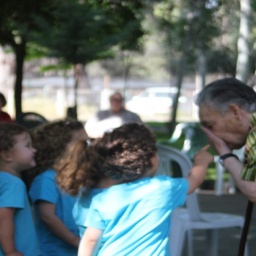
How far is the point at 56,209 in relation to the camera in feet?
15.9

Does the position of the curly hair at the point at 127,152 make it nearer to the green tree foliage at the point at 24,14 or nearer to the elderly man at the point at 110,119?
the elderly man at the point at 110,119

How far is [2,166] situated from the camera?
173 inches

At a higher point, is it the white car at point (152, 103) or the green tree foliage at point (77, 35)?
the green tree foliage at point (77, 35)

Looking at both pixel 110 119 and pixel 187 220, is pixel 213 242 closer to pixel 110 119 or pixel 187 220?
pixel 187 220

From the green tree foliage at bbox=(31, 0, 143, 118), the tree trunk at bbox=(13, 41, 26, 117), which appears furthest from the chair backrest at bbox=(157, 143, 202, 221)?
the tree trunk at bbox=(13, 41, 26, 117)

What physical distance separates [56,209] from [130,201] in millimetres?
1194

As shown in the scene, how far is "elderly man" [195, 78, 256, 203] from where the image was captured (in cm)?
349

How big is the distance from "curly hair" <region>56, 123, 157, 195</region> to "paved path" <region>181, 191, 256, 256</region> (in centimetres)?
274

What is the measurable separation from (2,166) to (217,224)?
7.08ft

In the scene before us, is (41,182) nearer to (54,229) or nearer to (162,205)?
(54,229)

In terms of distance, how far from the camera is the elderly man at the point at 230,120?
349 centimetres

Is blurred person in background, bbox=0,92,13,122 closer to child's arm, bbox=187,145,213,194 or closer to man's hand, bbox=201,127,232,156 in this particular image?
child's arm, bbox=187,145,213,194

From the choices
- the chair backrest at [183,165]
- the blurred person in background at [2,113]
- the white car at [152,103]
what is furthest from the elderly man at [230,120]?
the white car at [152,103]

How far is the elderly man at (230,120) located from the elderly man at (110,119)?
60 cm
